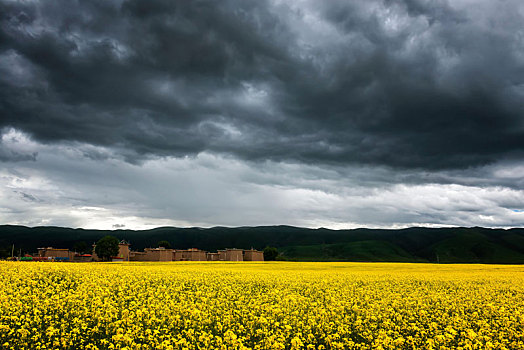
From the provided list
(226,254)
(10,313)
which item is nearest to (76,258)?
(226,254)

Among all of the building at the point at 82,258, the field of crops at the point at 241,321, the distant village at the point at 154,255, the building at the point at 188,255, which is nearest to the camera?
the field of crops at the point at 241,321

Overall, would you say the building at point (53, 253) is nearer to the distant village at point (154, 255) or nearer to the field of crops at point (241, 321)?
the distant village at point (154, 255)

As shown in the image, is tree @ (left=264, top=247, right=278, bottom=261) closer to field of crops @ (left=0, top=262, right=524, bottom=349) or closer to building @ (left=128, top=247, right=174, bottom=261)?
building @ (left=128, top=247, right=174, bottom=261)

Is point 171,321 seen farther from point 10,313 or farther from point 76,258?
point 76,258

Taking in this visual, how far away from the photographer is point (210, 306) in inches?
712

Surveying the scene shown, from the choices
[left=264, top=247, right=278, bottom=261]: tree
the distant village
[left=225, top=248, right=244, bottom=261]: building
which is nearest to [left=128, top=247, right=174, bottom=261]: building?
the distant village

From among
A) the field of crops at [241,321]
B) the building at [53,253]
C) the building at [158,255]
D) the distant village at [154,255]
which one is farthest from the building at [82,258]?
the field of crops at [241,321]

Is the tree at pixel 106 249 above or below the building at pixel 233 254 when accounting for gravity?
above

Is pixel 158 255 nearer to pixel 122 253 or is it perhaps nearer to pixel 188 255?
pixel 188 255

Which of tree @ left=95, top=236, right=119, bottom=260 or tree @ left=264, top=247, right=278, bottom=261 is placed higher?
tree @ left=95, top=236, right=119, bottom=260

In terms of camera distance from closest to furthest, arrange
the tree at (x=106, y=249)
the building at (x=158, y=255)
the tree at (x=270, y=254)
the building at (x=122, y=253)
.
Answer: the tree at (x=106, y=249) < the building at (x=158, y=255) < the building at (x=122, y=253) < the tree at (x=270, y=254)

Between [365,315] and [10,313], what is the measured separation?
16.7 m

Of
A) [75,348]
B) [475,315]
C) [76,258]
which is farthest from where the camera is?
[76,258]

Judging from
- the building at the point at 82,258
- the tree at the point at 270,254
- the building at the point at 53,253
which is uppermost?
the building at the point at 53,253
